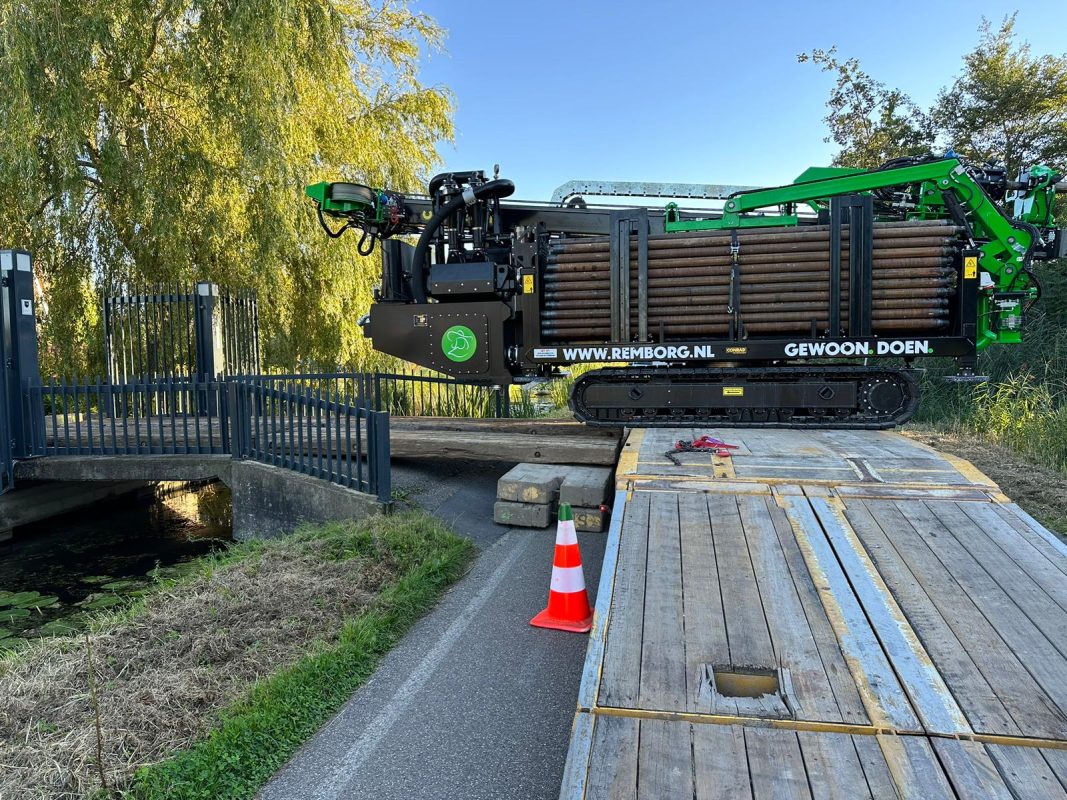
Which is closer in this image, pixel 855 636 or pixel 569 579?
pixel 855 636

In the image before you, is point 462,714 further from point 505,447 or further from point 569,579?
point 505,447

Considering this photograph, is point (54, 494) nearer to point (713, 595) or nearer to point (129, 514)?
point (129, 514)

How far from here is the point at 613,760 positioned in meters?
2.26

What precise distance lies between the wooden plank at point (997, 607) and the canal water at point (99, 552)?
5857mm

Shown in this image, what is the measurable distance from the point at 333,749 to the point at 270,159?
34.0ft

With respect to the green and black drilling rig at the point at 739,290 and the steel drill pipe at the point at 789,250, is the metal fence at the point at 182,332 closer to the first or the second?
the green and black drilling rig at the point at 739,290

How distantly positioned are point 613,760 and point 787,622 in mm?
1216

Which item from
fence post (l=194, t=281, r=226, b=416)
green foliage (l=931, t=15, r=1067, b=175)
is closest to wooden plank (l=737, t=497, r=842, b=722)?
fence post (l=194, t=281, r=226, b=416)

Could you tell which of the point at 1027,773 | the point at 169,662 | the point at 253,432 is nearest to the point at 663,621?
the point at 1027,773

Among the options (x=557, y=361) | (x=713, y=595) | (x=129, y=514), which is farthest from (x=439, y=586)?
Result: (x=129, y=514)

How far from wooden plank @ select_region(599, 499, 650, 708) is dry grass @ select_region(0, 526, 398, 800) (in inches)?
75.8

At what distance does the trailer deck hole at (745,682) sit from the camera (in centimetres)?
269

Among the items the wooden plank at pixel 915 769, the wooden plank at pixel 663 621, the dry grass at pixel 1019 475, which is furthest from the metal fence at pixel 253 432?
the dry grass at pixel 1019 475

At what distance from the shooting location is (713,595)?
3369 millimetres
